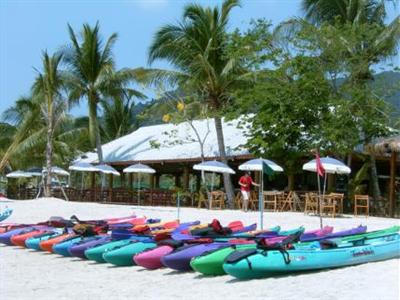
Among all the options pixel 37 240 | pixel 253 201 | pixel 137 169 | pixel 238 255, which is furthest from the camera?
pixel 137 169

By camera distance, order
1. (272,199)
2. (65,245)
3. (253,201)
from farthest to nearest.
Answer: (253,201) → (272,199) → (65,245)

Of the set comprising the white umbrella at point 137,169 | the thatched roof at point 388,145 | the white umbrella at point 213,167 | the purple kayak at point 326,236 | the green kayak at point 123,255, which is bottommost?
the green kayak at point 123,255

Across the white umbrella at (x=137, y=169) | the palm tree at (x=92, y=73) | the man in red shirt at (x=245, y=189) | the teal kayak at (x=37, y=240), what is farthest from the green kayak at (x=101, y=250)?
the palm tree at (x=92, y=73)

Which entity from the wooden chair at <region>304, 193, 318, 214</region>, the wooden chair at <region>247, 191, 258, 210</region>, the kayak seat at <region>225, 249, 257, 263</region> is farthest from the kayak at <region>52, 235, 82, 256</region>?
the wooden chair at <region>247, 191, 258, 210</region>

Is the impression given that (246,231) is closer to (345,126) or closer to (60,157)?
(345,126)

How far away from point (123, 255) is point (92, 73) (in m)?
19.8

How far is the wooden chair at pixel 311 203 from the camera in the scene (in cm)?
1836

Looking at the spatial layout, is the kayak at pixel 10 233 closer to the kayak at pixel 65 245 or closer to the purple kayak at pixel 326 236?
the kayak at pixel 65 245

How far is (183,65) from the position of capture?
78.1ft

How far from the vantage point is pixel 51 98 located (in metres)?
29.0

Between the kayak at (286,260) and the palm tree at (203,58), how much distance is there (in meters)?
13.9

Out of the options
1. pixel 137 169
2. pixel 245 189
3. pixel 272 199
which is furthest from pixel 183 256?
pixel 137 169

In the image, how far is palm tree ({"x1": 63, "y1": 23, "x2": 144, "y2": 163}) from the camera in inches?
1141

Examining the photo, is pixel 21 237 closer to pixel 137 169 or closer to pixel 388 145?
pixel 388 145
